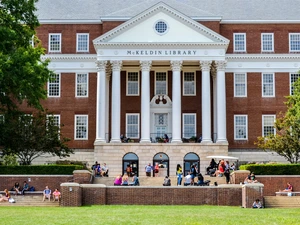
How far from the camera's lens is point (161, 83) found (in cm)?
6306

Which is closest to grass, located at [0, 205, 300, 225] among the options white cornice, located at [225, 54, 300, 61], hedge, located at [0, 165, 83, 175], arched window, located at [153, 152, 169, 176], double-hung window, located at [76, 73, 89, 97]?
hedge, located at [0, 165, 83, 175]

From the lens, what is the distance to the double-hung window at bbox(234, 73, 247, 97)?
63219 mm

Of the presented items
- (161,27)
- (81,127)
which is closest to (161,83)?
(161,27)

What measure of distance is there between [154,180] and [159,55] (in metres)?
13.8

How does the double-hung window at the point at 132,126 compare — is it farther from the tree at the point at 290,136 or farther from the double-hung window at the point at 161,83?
the tree at the point at 290,136

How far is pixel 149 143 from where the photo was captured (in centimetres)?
5759

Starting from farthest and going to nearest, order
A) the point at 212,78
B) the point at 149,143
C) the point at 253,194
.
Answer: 1. the point at 212,78
2. the point at 149,143
3. the point at 253,194

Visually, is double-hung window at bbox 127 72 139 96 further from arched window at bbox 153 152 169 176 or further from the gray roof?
arched window at bbox 153 152 169 176

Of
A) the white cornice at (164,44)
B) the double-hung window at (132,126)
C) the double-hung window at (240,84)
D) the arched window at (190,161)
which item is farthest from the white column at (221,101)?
the double-hung window at (132,126)

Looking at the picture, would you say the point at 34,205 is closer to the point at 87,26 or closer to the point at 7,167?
the point at 7,167

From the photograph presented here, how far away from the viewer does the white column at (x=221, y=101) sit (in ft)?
192

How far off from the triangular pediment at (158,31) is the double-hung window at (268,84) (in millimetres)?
6978

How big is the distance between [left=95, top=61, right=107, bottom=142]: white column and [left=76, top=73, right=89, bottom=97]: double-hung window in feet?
13.0

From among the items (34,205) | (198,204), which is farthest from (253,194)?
(34,205)
